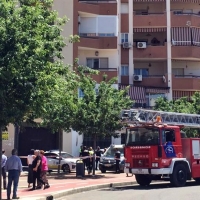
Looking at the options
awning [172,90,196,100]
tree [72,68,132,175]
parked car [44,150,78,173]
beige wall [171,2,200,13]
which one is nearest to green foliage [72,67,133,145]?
tree [72,68,132,175]

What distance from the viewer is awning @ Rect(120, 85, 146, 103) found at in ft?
147

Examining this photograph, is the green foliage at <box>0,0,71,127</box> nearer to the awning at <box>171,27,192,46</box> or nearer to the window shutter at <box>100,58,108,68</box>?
the window shutter at <box>100,58,108,68</box>

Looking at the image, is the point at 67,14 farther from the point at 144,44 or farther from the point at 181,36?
the point at 181,36

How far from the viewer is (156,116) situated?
76.2ft

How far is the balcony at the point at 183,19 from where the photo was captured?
47281 millimetres

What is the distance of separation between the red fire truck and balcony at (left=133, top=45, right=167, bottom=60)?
23.7 m

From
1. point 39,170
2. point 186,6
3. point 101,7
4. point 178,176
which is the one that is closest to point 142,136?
point 178,176

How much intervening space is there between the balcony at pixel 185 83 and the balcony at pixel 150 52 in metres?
2.44

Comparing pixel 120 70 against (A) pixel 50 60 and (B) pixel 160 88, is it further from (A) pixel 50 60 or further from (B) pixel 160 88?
(A) pixel 50 60

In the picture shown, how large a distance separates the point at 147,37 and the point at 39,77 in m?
34.7

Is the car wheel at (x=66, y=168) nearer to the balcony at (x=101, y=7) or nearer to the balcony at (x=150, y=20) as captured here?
the balcony at (x=101, y=7)

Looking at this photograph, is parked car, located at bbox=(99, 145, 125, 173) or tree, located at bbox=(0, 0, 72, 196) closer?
tree, located at bbox=(0, 0, 72, 196)

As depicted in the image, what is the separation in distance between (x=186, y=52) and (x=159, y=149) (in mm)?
25905

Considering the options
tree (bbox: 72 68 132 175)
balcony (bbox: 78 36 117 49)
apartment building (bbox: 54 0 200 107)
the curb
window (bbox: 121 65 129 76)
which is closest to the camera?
the curb
